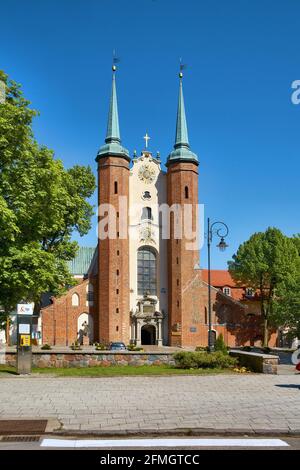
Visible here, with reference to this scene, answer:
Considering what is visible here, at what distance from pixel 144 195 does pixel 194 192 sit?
218 inches

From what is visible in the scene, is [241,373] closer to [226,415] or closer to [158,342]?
[226,415]

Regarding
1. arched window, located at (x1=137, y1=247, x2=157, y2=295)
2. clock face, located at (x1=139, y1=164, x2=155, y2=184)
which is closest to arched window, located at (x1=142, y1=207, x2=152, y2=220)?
clock face, located at (x1=139, y1=164, x2=155, y2=184)

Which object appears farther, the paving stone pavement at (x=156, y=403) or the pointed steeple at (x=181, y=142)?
the pointed steeple at (x=181, y=142)

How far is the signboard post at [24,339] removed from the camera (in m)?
18.3

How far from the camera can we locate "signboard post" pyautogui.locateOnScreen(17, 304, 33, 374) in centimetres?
1828

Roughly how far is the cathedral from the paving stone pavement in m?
35.0

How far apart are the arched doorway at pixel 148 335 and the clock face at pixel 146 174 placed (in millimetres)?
16061

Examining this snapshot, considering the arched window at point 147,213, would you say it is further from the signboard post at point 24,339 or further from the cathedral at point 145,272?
the signboard post at point 24,339

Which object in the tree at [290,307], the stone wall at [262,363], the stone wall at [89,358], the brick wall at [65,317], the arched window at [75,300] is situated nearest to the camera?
the stone wall at [262,363]

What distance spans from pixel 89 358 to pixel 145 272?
33.7 metres

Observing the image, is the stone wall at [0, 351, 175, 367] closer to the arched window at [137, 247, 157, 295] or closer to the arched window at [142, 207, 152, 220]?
the arched window at [137, 247, 157, 295]

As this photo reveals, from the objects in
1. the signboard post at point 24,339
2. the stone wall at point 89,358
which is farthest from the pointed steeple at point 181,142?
the signboard post at point 24,339

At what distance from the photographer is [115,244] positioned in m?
51.6
